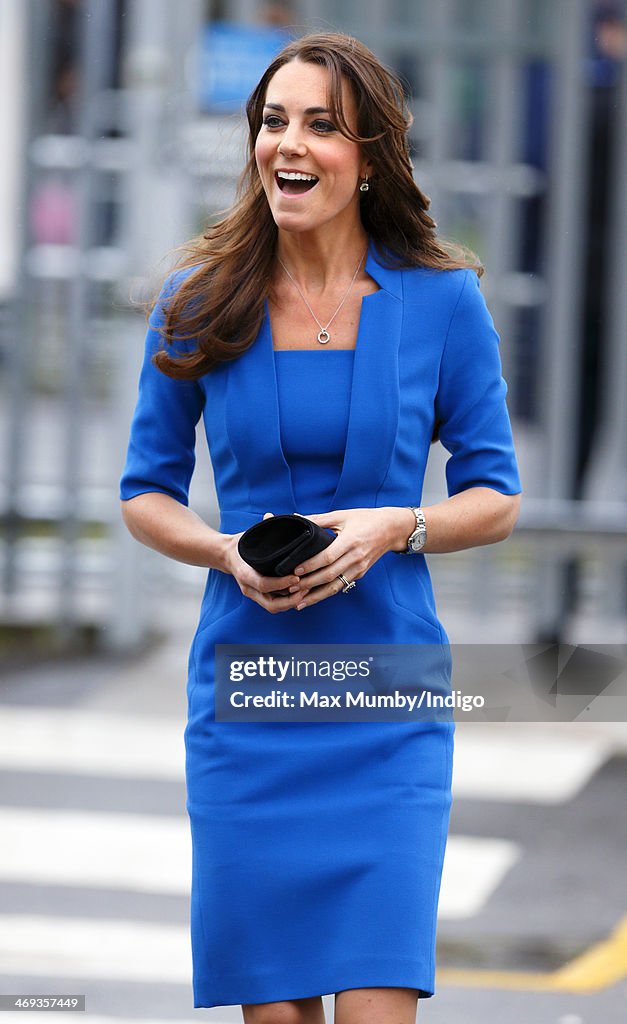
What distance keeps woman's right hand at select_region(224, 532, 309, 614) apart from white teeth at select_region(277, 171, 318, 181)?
557mm

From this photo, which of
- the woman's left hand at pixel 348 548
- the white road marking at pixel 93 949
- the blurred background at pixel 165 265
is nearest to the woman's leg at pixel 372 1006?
the woman's left hand at pixel 348 548

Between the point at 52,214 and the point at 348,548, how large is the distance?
6372mm

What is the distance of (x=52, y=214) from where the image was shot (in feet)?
28.4

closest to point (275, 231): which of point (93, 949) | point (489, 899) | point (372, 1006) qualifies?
point (372, 1006)

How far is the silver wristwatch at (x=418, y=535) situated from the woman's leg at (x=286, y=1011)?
0.69m

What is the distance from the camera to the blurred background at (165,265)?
795cm

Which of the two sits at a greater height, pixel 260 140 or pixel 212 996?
pixel 260 140

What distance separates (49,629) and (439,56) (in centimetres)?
323

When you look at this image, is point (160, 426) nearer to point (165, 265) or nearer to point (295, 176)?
point (295, 176)

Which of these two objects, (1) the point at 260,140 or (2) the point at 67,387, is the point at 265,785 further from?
(2) the point at 67,387

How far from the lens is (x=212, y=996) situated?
109 inches

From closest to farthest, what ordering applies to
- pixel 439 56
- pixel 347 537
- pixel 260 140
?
pixel 347 537 < pixel 260 140 < pixel 439 56

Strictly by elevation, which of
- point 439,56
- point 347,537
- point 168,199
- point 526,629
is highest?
point 439,56

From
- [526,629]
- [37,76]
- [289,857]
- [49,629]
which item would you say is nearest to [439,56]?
[37,76]
